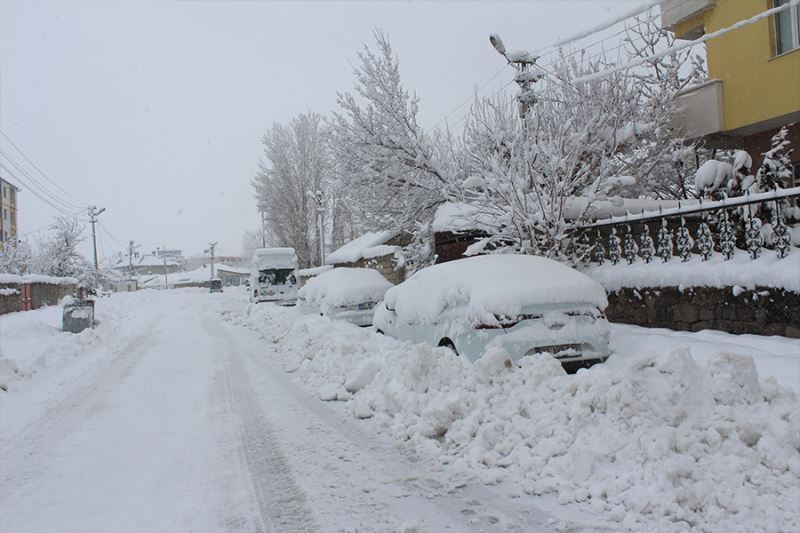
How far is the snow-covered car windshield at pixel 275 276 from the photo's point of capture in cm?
2491

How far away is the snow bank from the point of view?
615 cm

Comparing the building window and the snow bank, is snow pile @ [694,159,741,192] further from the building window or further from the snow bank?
the building window

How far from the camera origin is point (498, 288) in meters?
5.96

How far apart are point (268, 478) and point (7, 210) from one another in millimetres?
78257

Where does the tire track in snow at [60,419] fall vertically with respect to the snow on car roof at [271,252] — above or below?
below

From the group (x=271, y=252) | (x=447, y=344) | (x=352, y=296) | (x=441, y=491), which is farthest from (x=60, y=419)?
(x=271, y=252)

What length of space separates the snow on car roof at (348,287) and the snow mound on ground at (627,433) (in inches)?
278

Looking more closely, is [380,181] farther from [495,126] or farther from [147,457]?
[147,457]

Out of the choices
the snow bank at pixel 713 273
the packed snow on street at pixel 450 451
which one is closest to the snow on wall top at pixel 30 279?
the packed snow on street at pixel 450 451

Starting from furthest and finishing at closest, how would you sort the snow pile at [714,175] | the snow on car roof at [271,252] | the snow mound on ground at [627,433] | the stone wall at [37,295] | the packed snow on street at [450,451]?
1. the snow on car roof at [271,252]
2. the stone wall at [37,295]
3. the snow pile at [714,175]
4. the packed snow on street at [450,451]
5. the snow mound on ground at [627,433]

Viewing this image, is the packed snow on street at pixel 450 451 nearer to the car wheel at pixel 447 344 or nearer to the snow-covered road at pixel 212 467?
the snow-covered road at pixel 212 467

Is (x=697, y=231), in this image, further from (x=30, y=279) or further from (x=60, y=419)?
(x=30, y=279)

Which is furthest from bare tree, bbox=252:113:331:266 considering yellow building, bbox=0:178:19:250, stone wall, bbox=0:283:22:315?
yellow building, bbox=0:178:19:250

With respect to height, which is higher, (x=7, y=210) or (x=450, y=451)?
(x=7, y=210)
